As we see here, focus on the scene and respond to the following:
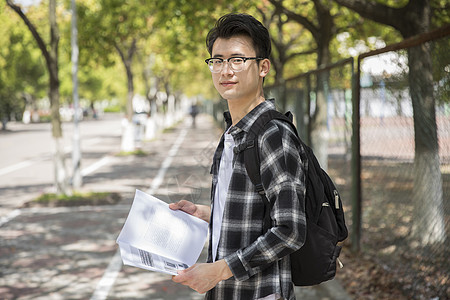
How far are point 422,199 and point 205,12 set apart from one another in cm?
1111

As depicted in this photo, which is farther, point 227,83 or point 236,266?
point 227,83

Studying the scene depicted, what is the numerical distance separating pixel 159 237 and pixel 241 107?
595 mm

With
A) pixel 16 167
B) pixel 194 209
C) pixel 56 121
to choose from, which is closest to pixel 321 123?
pixel 56 121

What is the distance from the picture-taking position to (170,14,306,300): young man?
79.3 inches

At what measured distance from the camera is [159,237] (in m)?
2.31

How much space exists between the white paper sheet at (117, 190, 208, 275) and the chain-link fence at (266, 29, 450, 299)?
9.03 feet

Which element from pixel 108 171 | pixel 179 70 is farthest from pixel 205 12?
pixel 179 70

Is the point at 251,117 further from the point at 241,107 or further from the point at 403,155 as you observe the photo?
the point at 403,155

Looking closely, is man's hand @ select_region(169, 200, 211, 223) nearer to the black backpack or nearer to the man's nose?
the black backpack

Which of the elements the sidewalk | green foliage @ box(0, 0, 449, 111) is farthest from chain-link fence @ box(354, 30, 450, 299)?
green foliage @ box(0, 0, 449, 111)

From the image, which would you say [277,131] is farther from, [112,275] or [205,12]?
[205,12]

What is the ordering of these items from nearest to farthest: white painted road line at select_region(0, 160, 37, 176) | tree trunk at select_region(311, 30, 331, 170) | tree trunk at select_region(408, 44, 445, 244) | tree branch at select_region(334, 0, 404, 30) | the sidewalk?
1. tree trunk at select_region(408, 44, 445, 244)
2. the sidewalk
3. tree branch at select_region(334, 0, 404, 30)
4. tree trunk at select_region(311, 30, 331, 170)
5. white painted road line at select_region(0, 160, 37, 176)

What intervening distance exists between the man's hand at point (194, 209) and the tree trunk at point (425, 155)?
3118 mm

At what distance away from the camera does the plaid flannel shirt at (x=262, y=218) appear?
2.00 metres
